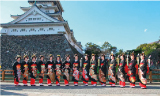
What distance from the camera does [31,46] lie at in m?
19.5

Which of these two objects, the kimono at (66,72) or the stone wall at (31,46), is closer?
the kimono at (66,72)

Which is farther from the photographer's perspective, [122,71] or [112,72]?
[112,72]

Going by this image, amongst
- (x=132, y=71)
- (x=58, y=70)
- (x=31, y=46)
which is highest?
(x=31, y=46)

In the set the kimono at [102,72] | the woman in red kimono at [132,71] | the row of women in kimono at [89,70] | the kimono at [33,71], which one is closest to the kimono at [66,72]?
the row of women in kimono at [89,70]

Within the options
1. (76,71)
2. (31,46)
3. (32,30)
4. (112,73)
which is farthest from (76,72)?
(32,30)

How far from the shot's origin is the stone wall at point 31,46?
731 inches

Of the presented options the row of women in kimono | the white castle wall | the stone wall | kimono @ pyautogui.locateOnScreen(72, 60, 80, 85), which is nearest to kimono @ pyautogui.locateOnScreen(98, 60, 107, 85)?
the row of women in kimono

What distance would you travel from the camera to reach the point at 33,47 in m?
19.4

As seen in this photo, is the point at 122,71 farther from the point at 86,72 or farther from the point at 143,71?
the point at 86,72

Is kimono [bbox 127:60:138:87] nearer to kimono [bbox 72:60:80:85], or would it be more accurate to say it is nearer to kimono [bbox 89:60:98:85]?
kimono [bbox 89:60:98:85]

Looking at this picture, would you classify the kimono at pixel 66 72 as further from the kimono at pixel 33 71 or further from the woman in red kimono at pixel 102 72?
the woman in red kimono at pixel 102 72

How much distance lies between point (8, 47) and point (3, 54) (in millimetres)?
1224

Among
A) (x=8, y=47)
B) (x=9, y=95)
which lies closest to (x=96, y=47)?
(x=8, y=47)

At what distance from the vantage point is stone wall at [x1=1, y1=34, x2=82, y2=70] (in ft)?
60.9
